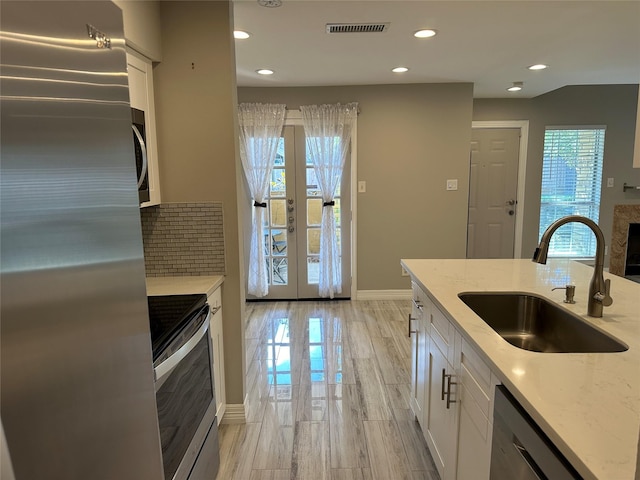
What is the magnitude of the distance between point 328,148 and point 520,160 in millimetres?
2806

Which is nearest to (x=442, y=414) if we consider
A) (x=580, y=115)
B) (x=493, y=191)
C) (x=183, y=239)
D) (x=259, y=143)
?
(x=183, y=239)

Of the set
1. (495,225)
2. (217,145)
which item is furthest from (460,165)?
(217,145)

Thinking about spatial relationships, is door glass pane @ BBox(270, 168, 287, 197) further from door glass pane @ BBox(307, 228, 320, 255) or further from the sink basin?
the sink basin

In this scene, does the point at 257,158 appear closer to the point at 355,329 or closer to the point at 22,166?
the point at 355,329

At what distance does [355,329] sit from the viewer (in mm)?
4012

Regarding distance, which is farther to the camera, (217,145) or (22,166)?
(217,145)

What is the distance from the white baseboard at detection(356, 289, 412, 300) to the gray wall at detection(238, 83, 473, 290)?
62 millimetres

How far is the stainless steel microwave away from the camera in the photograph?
1.83 meters

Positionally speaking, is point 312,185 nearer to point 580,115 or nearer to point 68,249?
point 580,115

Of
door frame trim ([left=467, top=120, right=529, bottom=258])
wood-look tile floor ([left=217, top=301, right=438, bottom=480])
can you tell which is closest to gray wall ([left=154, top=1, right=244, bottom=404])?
wood-look tile floor ([left=217, top=301, right=438, bottom=480])

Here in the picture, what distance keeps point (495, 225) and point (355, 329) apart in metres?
2.90

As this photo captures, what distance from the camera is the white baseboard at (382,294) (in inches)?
194

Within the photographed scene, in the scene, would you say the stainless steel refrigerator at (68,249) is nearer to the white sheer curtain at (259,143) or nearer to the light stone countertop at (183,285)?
the light stone countertop at (183,285)

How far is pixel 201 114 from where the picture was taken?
2.27 metres
